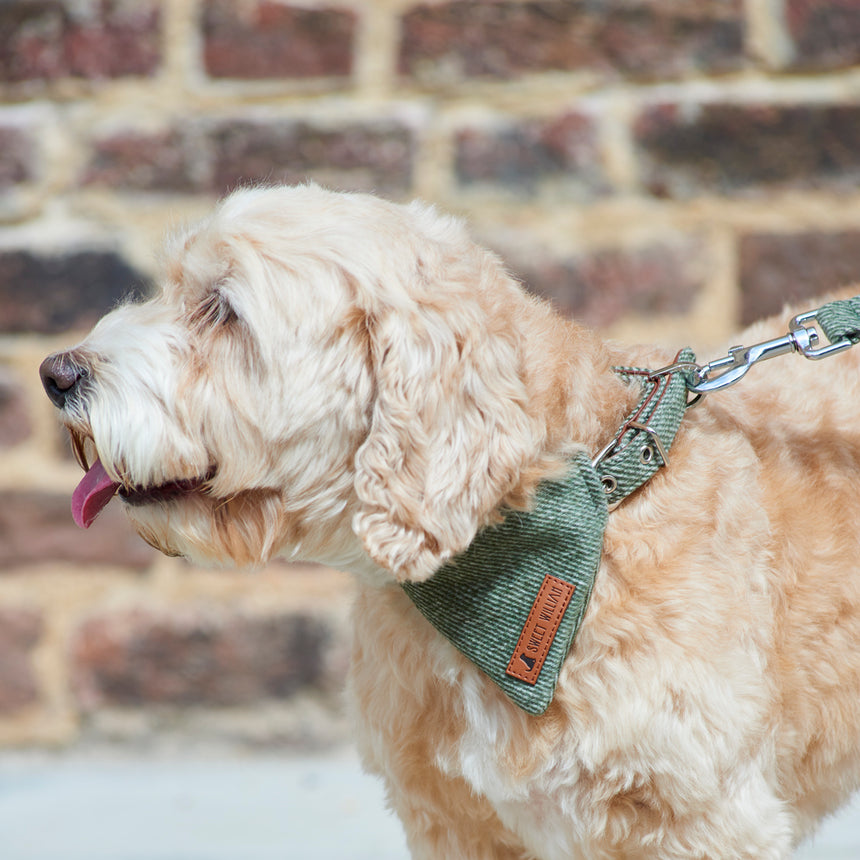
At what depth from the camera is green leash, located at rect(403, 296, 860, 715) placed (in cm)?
159

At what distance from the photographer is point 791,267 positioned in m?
2.84

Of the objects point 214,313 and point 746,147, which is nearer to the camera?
point 214,313

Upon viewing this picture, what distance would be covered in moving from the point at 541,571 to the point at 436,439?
287 mm

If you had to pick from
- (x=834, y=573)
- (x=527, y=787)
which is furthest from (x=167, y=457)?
(x=834, y=573)

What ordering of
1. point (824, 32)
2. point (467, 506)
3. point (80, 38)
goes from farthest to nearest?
point (80, 38), point (824, 32), point (467, 506)

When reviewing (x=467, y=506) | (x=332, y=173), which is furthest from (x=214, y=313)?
A: (x=332, y=173)

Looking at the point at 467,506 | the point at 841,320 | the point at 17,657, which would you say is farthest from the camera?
the point at 17,657

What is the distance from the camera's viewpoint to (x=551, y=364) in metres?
1.69

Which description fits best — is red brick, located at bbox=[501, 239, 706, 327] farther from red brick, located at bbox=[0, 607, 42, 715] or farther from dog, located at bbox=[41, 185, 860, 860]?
red brick, located at bbox=[0, 607, 42, 715]

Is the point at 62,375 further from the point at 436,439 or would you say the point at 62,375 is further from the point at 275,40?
the point at 275,40

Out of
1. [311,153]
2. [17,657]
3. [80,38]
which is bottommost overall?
[17,657]

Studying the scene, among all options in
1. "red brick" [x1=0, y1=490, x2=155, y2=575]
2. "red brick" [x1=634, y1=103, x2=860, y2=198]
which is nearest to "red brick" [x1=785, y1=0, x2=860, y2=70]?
"red brick" [x1=634, y1=103, x2=860, y2=198]

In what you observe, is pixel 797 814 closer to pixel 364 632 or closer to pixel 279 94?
pixel 364 632

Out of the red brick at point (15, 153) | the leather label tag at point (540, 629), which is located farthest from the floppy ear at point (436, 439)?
the red brick at point (15, 153)
